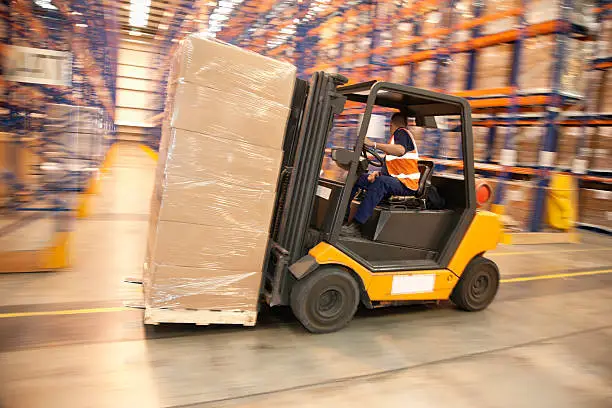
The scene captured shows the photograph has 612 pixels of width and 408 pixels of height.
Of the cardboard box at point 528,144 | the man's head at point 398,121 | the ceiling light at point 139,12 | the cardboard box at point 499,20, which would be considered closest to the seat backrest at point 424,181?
the man's head at point 398,121

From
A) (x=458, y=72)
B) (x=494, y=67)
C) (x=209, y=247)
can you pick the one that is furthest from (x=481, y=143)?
(x=209, y=247)

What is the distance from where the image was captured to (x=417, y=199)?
3.85 m

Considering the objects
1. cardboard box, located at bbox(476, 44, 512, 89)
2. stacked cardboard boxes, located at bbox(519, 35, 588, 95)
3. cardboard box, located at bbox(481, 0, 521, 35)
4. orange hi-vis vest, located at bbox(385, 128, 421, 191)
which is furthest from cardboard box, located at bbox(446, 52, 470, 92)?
orange hi-vis vest, located at bbox(385, 128, 421, 191)

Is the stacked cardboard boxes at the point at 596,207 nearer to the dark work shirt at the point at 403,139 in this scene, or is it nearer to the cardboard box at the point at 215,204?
the dark work shirt at the point at 403,139

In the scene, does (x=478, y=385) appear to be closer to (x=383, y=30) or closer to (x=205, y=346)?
(x=205, y=346)

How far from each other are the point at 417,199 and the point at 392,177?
0.38m

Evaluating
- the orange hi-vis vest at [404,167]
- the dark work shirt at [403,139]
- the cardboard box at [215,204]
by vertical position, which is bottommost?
the cardboard box at [215,204]

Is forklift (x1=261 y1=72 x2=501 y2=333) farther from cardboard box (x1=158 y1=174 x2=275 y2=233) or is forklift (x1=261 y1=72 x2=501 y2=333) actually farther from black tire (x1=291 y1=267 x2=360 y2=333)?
cardboard box (x1=158 y1=174 x2=275 y2=233)

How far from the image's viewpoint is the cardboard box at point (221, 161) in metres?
2.89

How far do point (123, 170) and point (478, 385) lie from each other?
13.5 meters

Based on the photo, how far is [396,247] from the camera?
371 cm

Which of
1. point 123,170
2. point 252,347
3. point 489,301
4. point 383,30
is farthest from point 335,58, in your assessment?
point 252,347

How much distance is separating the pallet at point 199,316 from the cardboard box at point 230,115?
1.17 meters

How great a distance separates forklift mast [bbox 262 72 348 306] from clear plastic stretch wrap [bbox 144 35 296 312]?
204 millimetres
